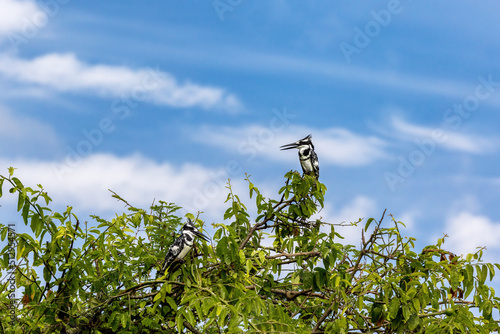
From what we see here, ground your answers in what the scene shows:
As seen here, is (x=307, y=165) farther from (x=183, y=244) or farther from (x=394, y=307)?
(x=394, y=307)

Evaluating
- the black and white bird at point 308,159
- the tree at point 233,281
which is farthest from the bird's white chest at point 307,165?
the tree at point 233,281

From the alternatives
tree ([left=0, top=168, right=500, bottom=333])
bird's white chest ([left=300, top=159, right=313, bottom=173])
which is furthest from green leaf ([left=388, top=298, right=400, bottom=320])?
bird's white chest ([left=300, top=159, right=313, bottom=173])

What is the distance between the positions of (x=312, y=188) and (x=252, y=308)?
2635 mm

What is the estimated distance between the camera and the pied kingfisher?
4953 mm

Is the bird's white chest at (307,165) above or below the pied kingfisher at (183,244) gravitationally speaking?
above

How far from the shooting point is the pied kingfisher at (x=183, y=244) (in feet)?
16.3

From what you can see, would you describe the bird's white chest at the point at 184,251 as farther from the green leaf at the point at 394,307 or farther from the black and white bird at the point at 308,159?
the black and white bird at the point at 308,159

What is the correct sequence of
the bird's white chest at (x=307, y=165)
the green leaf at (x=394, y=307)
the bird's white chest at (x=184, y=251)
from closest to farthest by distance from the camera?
the green leaf at (x=394, y=307)
the bird's white chest at (x=184, y=251)
the bird's white chest at (x=307, y=165)

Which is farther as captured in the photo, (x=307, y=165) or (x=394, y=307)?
(x=307, y=165)

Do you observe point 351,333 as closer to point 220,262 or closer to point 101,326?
point 220,262

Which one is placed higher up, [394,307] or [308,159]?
[308,159]

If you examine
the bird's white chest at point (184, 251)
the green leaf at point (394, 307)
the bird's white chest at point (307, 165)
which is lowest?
the green leaf at point (394, 307)

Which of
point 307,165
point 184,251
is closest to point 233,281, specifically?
point 184,251

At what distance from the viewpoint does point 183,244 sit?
5.04 m
